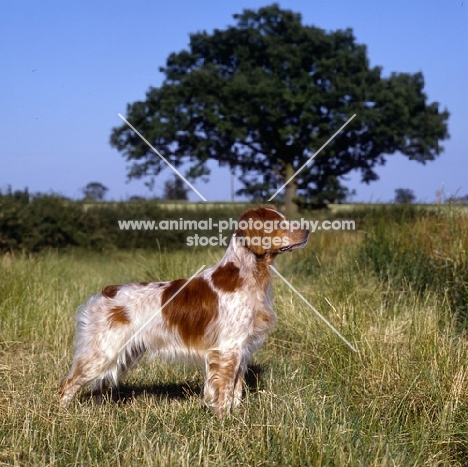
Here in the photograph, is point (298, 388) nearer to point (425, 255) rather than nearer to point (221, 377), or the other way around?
point (221, 377)

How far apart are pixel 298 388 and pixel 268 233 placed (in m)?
1.31

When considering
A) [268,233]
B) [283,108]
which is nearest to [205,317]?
[268,233]

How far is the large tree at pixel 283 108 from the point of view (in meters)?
26.0

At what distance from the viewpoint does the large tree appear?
26.0 metres

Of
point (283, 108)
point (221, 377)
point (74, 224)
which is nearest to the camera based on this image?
point (221, 377)

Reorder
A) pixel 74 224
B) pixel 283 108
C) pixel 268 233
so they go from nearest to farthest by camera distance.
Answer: pixel 268 233 → pixel 74 224 → pixel 283 108

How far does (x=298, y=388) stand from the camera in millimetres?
5402

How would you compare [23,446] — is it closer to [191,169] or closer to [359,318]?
[359,318]

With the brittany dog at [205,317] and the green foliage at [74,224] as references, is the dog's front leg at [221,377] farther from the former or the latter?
the green foliage at [74,224]

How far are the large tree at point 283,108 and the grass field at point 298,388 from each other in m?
16.8

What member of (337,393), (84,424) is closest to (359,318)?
(337,393)

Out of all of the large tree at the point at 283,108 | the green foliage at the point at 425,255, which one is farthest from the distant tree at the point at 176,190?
the green foliage at the point at 425,255

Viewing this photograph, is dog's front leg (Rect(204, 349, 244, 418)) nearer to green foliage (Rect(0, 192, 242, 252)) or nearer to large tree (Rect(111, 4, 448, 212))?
green foliage (Rect(0, 192, 242, 252))

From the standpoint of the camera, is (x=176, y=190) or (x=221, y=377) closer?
(x=221, y=377)
